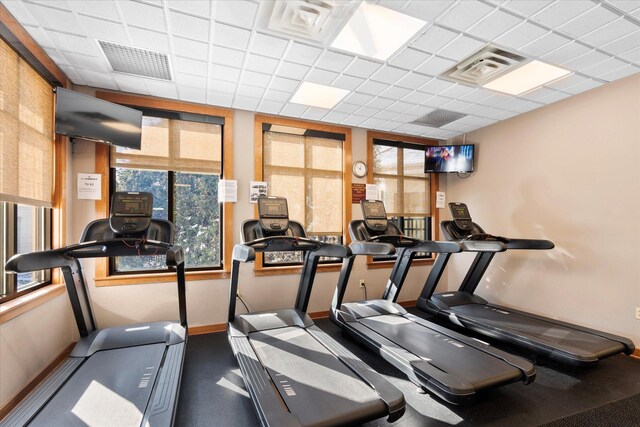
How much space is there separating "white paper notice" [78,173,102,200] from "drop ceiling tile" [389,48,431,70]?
3.50 metres

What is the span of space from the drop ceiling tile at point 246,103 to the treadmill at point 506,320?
3062mm

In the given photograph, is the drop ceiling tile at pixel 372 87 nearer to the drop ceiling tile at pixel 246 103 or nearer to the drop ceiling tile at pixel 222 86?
the drop ceiling tile at pixel 246 103

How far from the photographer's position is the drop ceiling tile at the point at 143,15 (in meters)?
2.13

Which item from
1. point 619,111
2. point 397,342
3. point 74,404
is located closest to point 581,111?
point 619,111

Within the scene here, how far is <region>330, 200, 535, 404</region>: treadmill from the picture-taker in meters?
2.31

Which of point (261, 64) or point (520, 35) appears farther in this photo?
point (261, 64)

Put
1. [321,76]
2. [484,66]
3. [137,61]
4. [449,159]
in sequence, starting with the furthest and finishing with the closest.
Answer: [449,159]
[321,76]
[484,66]
[137,61]

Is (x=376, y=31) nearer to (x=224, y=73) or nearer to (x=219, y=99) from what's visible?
(x=224, y=73)

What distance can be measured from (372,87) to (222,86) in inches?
68.1

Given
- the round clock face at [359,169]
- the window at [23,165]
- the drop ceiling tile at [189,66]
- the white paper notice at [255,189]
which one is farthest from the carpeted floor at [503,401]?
the drop ceiling tile at [189,66]

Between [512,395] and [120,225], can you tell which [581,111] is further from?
[120,225]

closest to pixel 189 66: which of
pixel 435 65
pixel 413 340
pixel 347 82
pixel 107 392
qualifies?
pixel 347 82

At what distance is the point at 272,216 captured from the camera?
3.26 meters

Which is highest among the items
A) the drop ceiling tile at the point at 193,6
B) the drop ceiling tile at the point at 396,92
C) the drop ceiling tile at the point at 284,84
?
the drop ceiling tile at the point at 193,6
